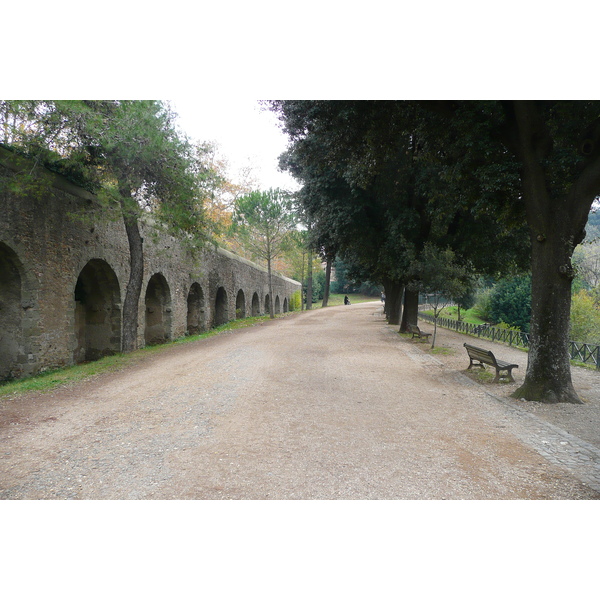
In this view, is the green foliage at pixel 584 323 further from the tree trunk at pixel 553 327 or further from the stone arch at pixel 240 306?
the stone arch at pixel 240 306

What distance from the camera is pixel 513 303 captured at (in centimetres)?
2700

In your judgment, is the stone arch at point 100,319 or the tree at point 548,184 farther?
the stone arch at point 100,319

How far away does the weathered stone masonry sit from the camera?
837 cm

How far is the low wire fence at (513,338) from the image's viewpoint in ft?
32.4

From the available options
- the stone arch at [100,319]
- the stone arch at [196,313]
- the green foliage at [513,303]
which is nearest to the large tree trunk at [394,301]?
the green foliage at [513,303]

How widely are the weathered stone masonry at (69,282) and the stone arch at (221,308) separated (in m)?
4.14

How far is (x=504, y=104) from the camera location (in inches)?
267

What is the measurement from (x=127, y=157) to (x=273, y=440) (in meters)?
8.37

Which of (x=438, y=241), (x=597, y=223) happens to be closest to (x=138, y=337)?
(x=438, y=241)

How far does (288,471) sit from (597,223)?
6877cm

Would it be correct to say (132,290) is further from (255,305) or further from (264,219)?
(255,305)

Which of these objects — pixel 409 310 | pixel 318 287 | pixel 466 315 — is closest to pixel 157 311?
pixel 409 310

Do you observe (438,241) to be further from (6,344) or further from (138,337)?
(6,344)

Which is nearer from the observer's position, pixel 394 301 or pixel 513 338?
pixel 513 338
